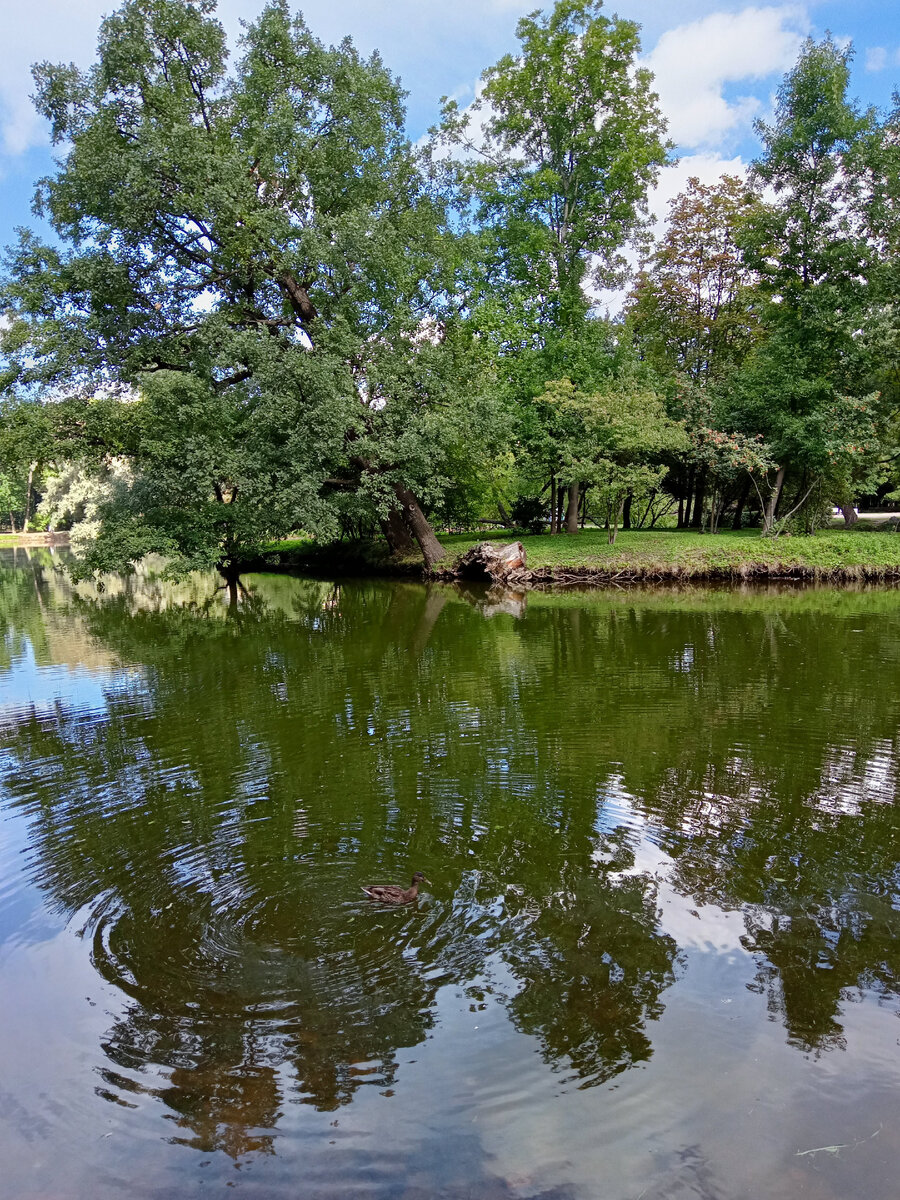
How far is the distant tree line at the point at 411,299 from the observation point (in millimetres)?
20844

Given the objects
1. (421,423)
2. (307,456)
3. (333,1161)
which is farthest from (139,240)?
(333,1161)

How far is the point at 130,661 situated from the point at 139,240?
14167 mm

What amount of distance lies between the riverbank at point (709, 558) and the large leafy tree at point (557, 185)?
4740mm

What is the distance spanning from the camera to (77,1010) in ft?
14.5

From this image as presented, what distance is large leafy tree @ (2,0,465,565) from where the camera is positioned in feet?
66.8

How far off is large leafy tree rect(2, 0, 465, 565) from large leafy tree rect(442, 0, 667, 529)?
17.8 ft

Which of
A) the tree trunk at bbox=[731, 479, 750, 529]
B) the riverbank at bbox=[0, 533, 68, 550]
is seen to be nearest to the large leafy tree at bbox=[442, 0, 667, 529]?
the tree trunk at bbox=[731, 479, 750, 529]

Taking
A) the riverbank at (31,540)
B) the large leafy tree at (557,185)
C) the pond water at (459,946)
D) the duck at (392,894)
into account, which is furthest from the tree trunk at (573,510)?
the riverbank at (31,540)

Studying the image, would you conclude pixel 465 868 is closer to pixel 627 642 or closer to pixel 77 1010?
pixel 77 1010

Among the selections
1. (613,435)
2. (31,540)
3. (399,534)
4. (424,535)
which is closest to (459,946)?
(613,435)

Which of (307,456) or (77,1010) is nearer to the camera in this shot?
(77,1010)

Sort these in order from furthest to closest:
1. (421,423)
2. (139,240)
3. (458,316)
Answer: (458,316) → (421,423) → (139,240)

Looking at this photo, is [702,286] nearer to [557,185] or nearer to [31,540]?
[557,185]

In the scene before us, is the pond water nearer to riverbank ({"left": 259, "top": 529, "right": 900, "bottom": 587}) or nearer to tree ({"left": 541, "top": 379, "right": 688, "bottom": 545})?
riverbank ({"left": 259, "top": 529, "right": 900, "bottom": 587})
